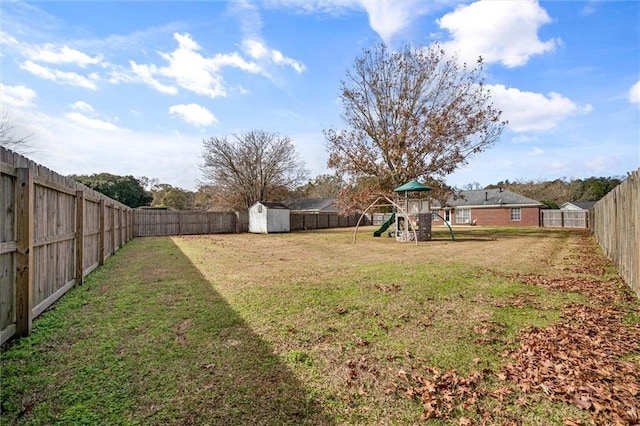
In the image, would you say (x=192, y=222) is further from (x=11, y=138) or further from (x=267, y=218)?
(x=11, y=138)

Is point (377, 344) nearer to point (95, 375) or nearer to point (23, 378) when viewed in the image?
point (95, 375)

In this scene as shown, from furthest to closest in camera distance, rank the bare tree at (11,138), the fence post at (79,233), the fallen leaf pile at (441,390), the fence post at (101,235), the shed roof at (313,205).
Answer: the shed roof at (313,205)
the bare tree at (11,138)
the fence post at (101,235)
the fence post at (79,233)
the fallen leaf pile at (441,390)

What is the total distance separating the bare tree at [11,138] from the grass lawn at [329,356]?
2049 centimetres

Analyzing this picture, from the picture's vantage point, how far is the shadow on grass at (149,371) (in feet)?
6.79

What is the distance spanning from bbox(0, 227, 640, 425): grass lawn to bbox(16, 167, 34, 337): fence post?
21 centimetres

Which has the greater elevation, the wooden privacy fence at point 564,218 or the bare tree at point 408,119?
the bare tree at point 408,119

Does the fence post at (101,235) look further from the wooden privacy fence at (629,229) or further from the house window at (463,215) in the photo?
the house window at (463,215)

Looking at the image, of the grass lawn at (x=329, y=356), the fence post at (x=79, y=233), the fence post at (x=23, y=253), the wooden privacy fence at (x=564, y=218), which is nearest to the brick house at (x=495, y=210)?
the wooden privacy fence at (x=564, y=218)

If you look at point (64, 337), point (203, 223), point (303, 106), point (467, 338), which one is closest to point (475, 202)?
point (303, 106)

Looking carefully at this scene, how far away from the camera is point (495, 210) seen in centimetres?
3262

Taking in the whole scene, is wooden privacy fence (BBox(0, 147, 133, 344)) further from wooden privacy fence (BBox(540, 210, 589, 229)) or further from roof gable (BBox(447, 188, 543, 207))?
wooden privacy fence (BBox(540, 210, 589, 229))

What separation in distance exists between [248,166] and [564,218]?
96.8 feet

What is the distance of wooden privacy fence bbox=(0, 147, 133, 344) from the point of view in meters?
2.98

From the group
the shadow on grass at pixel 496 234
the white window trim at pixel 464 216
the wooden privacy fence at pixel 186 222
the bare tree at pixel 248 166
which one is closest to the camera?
the shadow on grass at pixel 496 234
